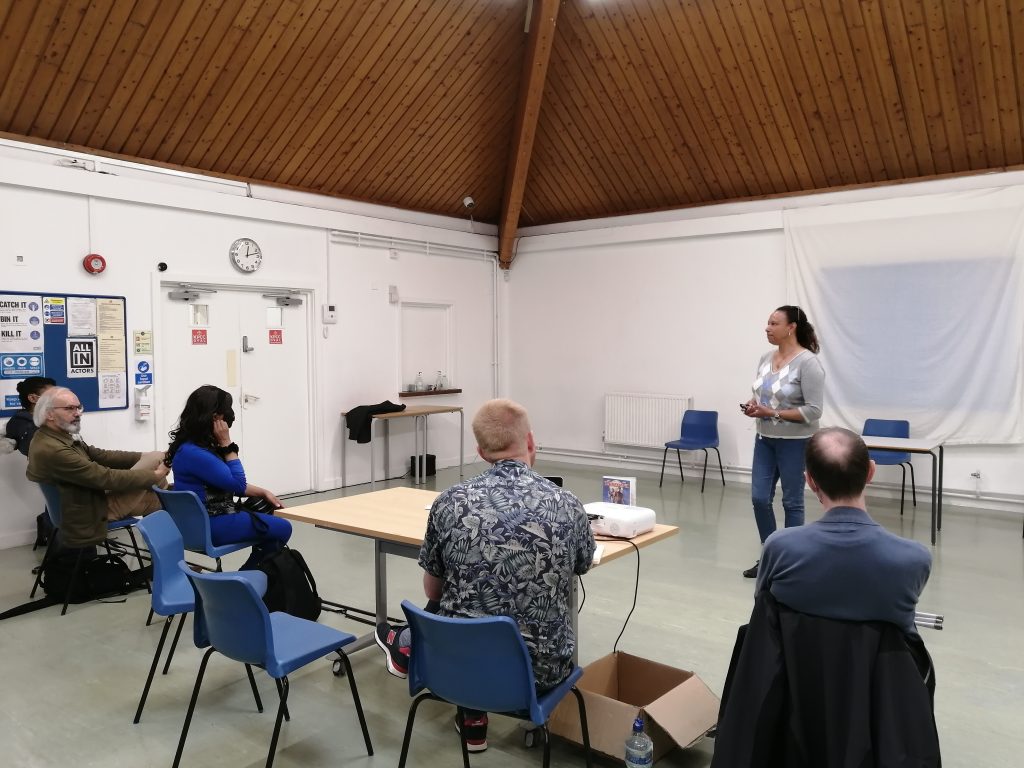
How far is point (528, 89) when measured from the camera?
272 inches

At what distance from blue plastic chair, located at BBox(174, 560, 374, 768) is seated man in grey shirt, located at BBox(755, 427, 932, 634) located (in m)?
1.43

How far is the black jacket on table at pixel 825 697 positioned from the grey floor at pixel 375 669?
0.99m

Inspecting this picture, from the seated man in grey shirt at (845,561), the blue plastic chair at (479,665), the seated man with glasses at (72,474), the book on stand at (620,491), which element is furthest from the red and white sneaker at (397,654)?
the seated man with glasses at (72,474)

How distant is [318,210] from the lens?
7340mm

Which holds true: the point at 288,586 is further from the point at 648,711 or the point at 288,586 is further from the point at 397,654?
the point at 648,711

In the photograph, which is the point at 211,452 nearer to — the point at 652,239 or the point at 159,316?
the point at 159,316

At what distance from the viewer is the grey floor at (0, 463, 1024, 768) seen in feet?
9.05

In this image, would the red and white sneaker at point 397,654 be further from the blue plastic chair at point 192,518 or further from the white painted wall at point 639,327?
the white painted wall at point 639,327

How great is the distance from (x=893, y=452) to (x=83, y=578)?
582 cm

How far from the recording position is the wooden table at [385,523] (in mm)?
2893

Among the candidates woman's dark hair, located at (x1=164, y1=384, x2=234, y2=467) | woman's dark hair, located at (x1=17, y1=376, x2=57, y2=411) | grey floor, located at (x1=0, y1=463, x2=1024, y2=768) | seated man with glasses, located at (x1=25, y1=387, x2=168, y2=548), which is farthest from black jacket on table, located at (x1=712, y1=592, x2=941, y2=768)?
woman's dark hair, located at (x1=17, y1=376, x2=57, y2=411)

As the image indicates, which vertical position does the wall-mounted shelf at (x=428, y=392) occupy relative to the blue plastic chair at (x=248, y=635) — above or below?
above

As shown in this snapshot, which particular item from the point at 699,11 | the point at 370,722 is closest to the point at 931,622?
the point at 370,722

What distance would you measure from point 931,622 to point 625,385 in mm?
6690
